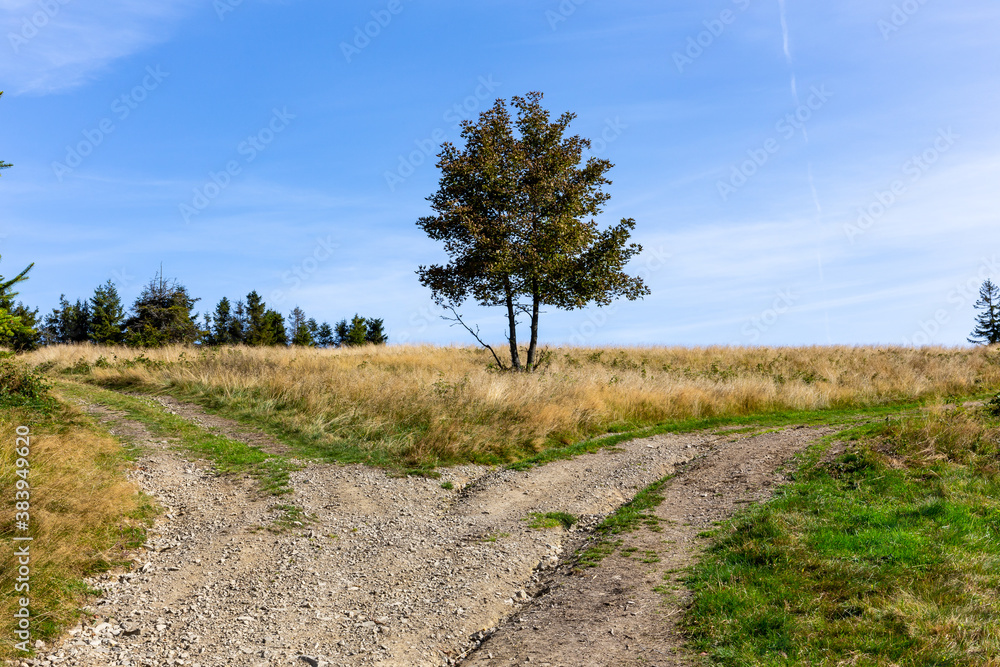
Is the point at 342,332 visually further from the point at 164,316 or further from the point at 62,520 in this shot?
the point at 62,520

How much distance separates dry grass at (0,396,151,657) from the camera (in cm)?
630

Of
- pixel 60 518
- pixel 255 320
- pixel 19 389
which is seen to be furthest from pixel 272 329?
pixel 60 518

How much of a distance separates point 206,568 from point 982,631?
8161 millimetres

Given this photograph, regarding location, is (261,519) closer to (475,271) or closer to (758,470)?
(758,470)

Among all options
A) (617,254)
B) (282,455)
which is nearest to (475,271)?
(617,254)

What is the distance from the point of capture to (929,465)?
33.2ft

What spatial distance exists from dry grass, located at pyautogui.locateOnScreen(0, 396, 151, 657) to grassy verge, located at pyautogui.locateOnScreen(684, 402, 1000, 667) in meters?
6.46

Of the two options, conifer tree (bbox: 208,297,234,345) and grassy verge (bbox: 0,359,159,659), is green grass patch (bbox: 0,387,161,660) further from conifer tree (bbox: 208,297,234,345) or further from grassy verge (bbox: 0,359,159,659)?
conifer tree (bbox: 208,297,234,345)

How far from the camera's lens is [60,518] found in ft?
24.9

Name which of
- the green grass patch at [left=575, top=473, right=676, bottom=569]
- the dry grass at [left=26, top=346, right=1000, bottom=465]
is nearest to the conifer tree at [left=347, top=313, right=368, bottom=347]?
the dry grass at [left=26, top=346, right=1000, bottom=465]

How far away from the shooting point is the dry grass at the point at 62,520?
630cm

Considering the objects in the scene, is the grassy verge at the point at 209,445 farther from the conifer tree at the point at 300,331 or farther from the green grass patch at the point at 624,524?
the conifer tree at the point at 300,331

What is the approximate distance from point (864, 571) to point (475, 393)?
1056 centimetres

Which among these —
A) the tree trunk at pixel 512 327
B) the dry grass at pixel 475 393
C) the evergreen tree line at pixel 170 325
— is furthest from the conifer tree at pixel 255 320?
the tree trunk at pixel 512 327
